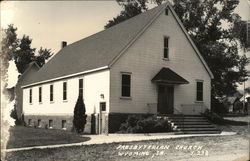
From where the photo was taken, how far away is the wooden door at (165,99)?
66.0 feet

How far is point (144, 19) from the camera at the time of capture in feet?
58.9

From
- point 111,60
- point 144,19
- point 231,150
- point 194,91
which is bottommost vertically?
point 231,150

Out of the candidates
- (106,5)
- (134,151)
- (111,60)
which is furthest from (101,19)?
(111,60)

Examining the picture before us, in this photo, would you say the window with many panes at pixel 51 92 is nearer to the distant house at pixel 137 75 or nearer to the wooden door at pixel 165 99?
the distant house at pixel 137 75

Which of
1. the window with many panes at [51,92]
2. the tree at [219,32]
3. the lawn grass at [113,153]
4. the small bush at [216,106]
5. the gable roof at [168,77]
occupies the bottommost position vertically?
the lawn grass at [113,153]

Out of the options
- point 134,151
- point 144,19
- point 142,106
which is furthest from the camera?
point 142,106

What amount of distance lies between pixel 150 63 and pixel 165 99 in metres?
2.05

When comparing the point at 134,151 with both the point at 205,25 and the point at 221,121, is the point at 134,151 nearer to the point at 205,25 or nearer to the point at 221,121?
the point at 205,25

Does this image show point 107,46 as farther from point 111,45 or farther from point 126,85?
point 126,85

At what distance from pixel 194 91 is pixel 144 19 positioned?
18.1ft

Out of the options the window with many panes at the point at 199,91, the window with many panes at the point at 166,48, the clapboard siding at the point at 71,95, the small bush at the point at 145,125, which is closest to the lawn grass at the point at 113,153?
the small bush at the point at 145,125

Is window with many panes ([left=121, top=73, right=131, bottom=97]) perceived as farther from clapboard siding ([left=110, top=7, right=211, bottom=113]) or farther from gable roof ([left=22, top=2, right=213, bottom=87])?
gable roof ([left=22, top=2, right=213, bottom=87])

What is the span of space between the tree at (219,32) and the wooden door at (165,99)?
7.73 ft

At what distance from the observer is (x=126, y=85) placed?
62.1 ft
